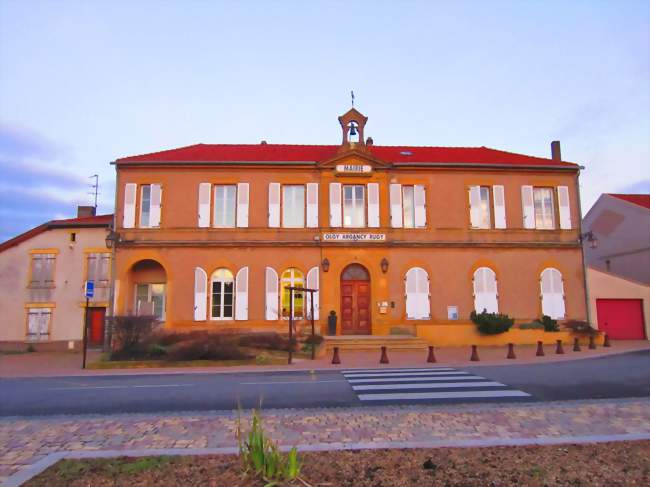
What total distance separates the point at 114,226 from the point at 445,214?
15285 millimetres

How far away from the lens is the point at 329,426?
6562 mm

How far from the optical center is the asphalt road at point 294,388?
8422 mm

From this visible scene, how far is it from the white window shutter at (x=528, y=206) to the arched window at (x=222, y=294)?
14.1m

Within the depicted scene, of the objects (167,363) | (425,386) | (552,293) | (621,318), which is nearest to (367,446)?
(425,386)

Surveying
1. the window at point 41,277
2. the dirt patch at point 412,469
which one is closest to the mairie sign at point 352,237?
the window at point 41,277

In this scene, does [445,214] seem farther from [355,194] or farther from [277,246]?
[277,246]

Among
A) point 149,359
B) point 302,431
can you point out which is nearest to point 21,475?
point 302,431

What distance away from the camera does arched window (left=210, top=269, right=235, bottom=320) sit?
806 inches

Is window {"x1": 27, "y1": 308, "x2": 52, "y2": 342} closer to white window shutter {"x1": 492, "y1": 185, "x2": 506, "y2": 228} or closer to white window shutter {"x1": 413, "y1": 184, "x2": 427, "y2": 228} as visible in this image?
white window shutter {"x1": 413, "y1": 184, "x2": 427, "y2": 228}

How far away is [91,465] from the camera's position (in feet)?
15.7

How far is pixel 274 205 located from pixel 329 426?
15.4m

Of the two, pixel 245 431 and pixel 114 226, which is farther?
pixel 114 226

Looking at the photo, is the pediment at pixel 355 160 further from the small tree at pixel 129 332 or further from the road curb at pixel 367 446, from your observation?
the road curb at pixel 367 446

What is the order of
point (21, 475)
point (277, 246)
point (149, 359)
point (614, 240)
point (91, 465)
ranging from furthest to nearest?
point (614, 240) < point (277, 246) < point (149, 359) < point (91, 465) < point (21, 475)
